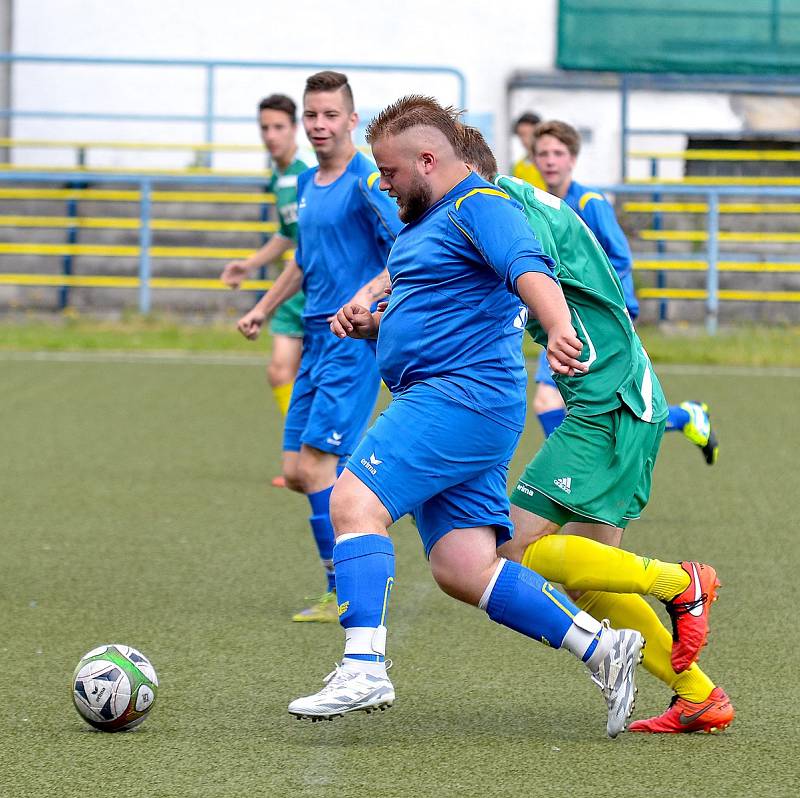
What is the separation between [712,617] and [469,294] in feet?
7.39

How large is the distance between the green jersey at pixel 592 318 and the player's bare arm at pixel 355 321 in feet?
1.55

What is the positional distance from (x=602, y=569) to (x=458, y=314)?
2.61 ft

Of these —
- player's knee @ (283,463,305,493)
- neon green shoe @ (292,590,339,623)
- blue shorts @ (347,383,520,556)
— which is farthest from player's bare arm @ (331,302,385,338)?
player's knee @ (283,463,305,493)

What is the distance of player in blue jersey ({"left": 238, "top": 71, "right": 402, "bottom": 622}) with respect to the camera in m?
5.96

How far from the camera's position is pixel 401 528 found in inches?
307

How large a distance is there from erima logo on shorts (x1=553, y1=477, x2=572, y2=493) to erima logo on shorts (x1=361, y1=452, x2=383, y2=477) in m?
0.56

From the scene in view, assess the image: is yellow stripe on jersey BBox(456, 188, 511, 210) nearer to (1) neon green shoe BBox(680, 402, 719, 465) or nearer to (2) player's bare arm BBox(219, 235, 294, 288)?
(2) player's bare arm BBox(219, 235, 294, 288)

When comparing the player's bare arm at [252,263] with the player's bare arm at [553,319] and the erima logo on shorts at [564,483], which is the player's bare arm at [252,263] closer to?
the erima logo on shorts at [564,483]

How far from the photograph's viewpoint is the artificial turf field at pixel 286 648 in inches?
156

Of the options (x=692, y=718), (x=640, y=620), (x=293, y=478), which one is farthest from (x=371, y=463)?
(x=293, y=478)

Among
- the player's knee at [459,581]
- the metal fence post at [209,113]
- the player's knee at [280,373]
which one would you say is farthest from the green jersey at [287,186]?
the metal fence post at [209,113]

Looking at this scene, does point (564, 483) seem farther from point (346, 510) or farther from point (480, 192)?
point (480, 192)

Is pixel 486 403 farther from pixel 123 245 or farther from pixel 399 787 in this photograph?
pixel 123 245

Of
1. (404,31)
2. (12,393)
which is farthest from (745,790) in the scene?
(404,31)
